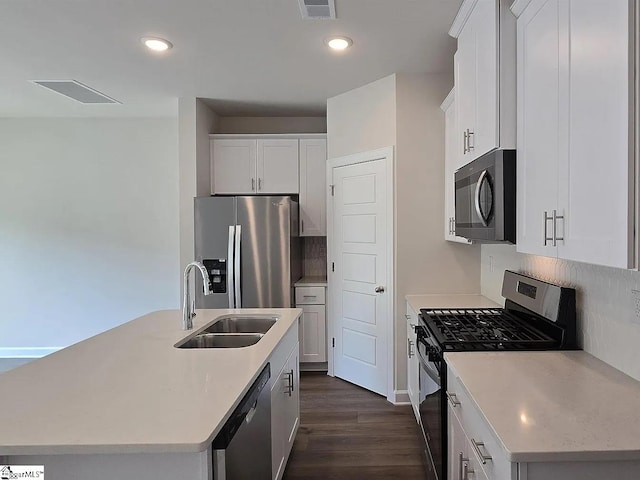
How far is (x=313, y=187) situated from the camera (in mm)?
4434

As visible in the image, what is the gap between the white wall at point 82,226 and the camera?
4.86m

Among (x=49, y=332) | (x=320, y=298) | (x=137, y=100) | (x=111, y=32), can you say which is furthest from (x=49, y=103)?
(x=320, y=298)

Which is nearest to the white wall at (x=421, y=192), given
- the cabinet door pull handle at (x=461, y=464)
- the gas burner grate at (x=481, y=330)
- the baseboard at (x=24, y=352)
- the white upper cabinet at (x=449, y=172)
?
the white upper cabinet at (x=449, y=172)

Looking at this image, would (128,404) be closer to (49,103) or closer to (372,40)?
(372,40)

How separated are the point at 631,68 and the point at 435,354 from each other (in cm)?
132

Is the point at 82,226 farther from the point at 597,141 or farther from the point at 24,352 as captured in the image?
the point at 597,141

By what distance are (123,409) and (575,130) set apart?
63.8 inches

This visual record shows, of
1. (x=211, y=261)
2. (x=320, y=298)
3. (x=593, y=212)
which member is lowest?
(x=320, y=298)

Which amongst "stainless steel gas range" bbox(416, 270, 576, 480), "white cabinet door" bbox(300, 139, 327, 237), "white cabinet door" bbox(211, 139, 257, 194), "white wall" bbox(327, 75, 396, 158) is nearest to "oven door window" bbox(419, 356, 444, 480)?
"stainless steel gas range" bbox(416, 270, 576, 480)

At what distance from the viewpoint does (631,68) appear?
104 centimetres

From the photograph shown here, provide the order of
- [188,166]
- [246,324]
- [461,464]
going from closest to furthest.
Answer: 1. [461,464]
2. [246,324]
3. [188,166]

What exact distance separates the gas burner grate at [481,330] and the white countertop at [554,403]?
7cm

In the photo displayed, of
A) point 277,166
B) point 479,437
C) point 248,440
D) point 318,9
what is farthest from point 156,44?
point 479,437

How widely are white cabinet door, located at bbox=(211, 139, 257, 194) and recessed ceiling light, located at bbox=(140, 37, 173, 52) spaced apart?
1.49 meters
